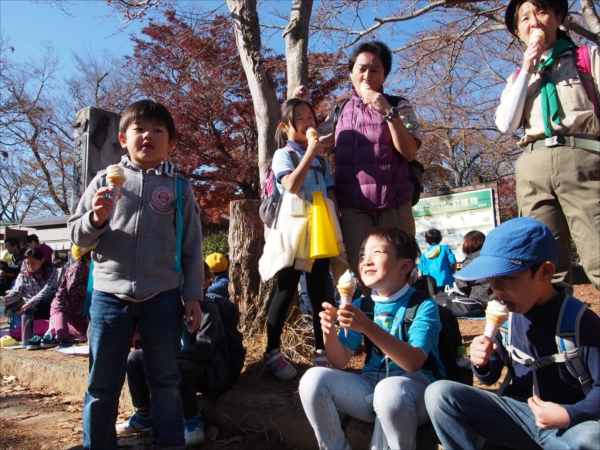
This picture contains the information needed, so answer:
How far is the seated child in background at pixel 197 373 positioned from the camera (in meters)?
2.87

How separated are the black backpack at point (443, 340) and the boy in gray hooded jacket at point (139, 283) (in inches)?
36.3

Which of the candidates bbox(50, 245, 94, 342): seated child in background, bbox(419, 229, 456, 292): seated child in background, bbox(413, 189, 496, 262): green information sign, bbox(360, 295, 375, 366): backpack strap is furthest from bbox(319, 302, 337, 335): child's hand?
bbox(413, 189, 496, 262): green information sign

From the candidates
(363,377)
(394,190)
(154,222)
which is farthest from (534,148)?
(154,222)

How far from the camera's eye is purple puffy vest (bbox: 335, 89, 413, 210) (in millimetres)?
2979

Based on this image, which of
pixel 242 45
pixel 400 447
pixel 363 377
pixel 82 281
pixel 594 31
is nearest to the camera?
pixel 400 447

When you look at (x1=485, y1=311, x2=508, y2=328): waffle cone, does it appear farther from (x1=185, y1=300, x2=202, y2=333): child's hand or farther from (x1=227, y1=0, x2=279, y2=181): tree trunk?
(x1=227, y1=0, x2=279, y2=181): tree trunk

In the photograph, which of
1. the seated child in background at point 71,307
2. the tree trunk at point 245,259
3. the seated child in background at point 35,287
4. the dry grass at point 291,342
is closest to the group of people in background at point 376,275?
the dry grass at point 291,342

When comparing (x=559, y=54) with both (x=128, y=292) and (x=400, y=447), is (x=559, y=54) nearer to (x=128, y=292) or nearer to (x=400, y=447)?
(x=400, y=447)

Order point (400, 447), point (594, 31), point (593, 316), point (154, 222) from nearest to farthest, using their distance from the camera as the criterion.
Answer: point (593, 316) → point (400, 447) → point (154, 222) → point (594, 31)

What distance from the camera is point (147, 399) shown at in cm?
302

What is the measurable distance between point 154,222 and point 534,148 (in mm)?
2022

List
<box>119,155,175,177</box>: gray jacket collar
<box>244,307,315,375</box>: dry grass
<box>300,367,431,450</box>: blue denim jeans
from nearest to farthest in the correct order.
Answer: <box>300,367,431,450</box>: blue denim jeans
<box>119,155,175,177</box>: gray jacket collar
<box>244,307,315,375</box>: dry grass

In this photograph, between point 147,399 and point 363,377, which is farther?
point 147,399

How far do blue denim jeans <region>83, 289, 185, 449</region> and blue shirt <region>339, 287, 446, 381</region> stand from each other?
2.91 ft
